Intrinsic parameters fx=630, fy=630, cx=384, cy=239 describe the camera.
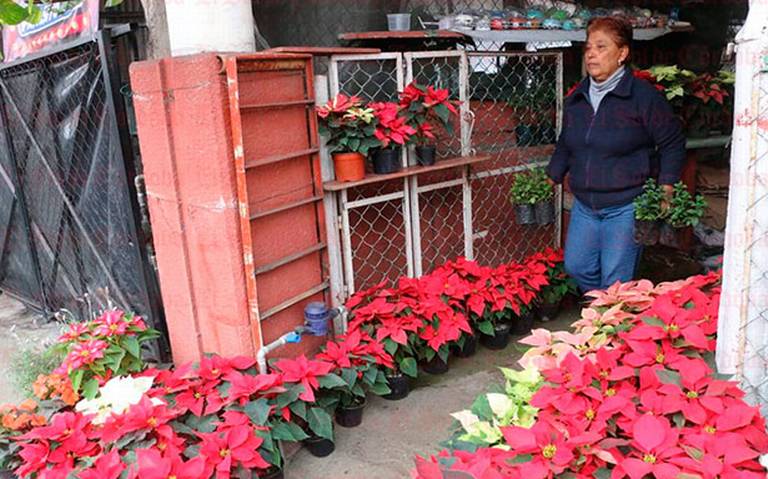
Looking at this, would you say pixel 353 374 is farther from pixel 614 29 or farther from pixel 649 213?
pixel 614 29

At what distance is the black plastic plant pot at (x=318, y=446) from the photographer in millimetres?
2707

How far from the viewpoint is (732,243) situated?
194cm

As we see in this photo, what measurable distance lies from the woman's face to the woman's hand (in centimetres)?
63

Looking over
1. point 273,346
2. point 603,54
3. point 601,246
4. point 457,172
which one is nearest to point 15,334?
point 273,346

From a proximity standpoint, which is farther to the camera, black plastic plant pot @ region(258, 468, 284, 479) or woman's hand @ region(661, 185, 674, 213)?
woman's hand @ region(661, 185, 674, 213)

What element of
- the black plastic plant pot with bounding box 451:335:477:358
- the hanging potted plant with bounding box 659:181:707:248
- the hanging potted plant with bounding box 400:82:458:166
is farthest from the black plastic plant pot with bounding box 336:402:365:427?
the hanging potted plant with bounding box 659:181:707:248

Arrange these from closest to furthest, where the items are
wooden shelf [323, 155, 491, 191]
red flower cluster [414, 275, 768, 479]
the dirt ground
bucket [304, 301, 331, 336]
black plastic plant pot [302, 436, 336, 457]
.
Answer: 1. red flower cluster [414, 275, 768, 479]
2. black plastic plant pot [302, 436, 336, 457]
3. bucket [304, 301, 331, 336]
4. wooden shelf [323, 155, 491, 191]
5. the dirt ground

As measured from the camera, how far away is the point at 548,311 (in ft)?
13.5

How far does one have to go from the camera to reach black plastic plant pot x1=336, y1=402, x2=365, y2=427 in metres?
2.93

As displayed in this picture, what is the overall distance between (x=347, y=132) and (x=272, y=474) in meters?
1.57

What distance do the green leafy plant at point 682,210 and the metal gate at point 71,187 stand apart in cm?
254

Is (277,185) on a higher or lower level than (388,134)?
lower

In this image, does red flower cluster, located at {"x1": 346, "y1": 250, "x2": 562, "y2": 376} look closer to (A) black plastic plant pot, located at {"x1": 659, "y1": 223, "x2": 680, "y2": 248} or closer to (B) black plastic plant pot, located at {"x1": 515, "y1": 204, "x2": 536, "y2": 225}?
(B) black plastic plant pot, located at {"x1": 515, "y1": 204, "x2": 536, "y2": 225}

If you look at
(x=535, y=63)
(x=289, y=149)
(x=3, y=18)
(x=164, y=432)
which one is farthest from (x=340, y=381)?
(x=535, y=63)
